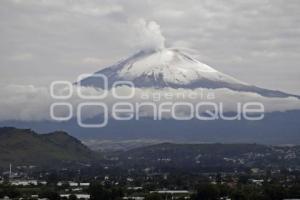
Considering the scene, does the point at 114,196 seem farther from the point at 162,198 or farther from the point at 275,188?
the point at 275,188

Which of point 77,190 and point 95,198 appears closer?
point 95,198

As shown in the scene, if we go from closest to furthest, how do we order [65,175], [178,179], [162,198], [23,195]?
[162,198] < [23,195] < [178,179] < [65,175]

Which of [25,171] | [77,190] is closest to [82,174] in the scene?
[25,171]

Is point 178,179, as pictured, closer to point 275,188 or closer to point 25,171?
point 275,188

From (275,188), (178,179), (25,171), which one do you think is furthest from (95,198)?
(25,171)

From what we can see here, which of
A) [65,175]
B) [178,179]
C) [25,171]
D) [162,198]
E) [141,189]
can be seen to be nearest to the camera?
[162,198]

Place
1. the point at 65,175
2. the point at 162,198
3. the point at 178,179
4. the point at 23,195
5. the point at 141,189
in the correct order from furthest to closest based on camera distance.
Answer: the point at 65,175
the point at 178,179
the point at 141,189
the point at 23,195
the point at 162,198

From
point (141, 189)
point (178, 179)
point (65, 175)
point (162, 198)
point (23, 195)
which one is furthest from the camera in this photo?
point (65, 175)

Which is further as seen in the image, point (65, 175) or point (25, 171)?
point (25, 171)
